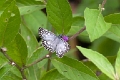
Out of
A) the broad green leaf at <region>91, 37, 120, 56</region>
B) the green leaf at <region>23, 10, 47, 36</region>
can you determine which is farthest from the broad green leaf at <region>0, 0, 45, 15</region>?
the broad green leaf at <region>91, 37, 120, 56</region>

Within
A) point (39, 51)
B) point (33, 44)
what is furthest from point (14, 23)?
point (33, 44)

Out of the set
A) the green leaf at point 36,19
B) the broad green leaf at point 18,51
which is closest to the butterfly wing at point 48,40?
the broad green leaf at point 18,51

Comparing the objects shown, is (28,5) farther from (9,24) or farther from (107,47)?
(107,47)

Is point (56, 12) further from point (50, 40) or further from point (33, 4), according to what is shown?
point (33, 4)

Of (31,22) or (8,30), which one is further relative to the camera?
(31,22)

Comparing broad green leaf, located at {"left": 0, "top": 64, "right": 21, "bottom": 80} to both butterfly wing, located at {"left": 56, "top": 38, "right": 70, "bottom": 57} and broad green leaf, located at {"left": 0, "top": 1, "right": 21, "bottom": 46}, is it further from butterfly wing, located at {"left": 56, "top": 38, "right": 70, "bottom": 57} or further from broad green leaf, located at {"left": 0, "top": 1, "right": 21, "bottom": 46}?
butterfly wing, located at {"left": 56, "top": 38, "right": 70, "bottom": 57}

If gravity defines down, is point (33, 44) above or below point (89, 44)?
above
